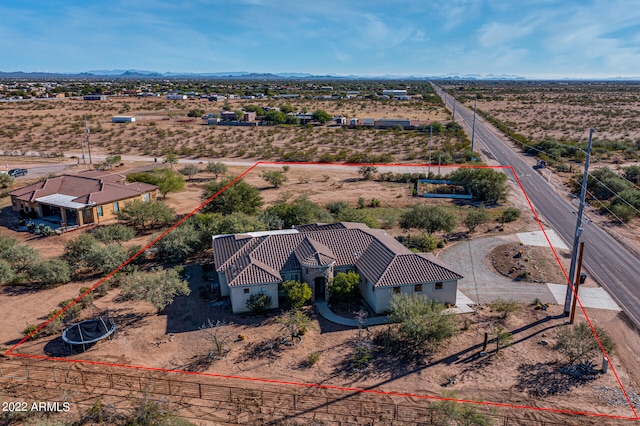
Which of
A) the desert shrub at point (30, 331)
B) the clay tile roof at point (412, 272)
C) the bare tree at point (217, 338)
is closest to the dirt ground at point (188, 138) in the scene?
the clay tile roof at point (412, 272)

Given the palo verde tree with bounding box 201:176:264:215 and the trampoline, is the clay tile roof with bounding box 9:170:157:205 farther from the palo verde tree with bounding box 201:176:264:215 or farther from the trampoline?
the trampoline

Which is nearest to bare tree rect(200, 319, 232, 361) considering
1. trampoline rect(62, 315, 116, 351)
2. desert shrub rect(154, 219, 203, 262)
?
trampoline rect(62, 315, 116, 351)

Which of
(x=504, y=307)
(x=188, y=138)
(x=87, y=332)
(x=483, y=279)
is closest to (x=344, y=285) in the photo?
(x=504, y=307)

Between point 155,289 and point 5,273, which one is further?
point 5,273

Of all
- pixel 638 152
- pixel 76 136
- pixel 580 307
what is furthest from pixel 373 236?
pixel 76 136

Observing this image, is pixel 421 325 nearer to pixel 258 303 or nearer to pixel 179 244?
pixel 258 303

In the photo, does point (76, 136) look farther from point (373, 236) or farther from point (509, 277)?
point (509, 277)
